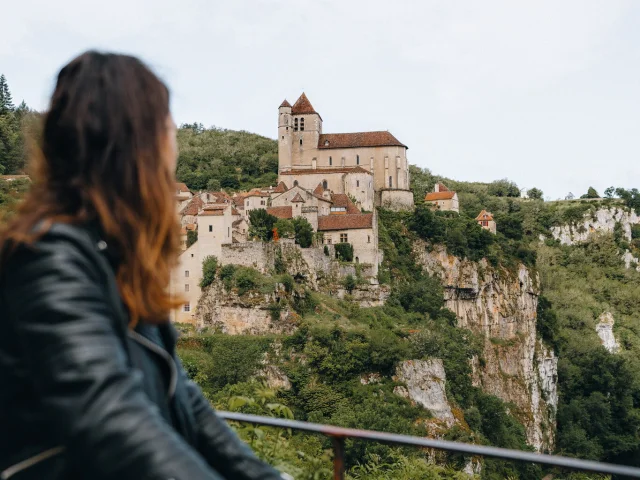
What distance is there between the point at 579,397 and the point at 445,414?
3003cm

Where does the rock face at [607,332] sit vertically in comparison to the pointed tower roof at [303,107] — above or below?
below

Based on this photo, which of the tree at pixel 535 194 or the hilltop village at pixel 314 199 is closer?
the hilltop village at pixel 314 199

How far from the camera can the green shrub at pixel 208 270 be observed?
37.4 meters

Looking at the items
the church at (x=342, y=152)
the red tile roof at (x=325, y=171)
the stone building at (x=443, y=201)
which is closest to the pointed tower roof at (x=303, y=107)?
the church at (x=342, y=152)

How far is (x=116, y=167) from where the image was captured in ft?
5.90

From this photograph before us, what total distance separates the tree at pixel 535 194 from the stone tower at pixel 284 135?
60.2 meters

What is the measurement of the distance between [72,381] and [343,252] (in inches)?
1733

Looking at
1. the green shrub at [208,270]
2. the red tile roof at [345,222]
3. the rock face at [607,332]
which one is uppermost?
the red tile roof at [345,222]

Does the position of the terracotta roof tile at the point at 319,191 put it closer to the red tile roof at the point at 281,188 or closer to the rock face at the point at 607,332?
the red tile roof at the point at 281,188

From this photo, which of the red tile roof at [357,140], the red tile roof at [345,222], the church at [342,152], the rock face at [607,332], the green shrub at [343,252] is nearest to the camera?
the green shrub at [343,252]

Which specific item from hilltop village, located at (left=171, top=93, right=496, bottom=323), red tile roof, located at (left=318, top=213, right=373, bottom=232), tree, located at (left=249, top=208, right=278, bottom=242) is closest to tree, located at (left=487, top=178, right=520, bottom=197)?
hilltop village, located at (left=171, top=93, right=496, bottom=323)

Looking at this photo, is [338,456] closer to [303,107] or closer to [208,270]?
[208,270]

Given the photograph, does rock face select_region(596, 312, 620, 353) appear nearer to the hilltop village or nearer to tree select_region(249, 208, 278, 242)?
the hilltop village

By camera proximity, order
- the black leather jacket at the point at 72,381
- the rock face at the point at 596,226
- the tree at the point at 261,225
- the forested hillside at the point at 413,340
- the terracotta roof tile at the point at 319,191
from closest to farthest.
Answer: the black leather jacket at the point at 72,381 → the forested hillside at the point at 413,340 → the tree at the point at 261,225 → the terracotta roof tile at the point at 319,191 → the rock face at the point at 596,226
